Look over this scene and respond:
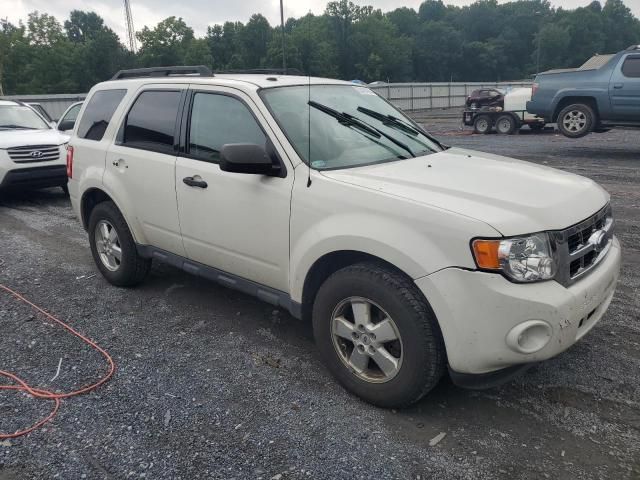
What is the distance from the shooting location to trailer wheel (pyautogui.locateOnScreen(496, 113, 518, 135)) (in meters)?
19.5

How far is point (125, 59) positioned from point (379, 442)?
7497 centimetres

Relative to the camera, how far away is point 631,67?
1195cm

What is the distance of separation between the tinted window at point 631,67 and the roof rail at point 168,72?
1099 centimetres

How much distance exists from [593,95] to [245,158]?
11.7 meters

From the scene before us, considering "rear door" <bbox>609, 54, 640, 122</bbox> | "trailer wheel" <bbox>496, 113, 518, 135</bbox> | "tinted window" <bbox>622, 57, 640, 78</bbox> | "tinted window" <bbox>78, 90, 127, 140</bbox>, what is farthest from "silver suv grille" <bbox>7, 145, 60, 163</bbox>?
"trailer wheel" <bbox>496, 113, 518, 135</bbox>

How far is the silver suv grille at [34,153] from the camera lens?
28.7ft

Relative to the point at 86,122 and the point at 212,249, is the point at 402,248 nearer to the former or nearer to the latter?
the point at 212,249

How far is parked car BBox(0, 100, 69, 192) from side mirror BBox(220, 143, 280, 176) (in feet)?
23.1

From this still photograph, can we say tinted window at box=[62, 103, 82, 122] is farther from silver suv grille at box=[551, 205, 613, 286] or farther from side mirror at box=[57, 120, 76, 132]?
silver suv grille at box=[551, 205, 613, 286]

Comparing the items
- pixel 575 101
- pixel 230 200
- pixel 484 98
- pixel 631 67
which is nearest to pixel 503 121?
pixel 484 98

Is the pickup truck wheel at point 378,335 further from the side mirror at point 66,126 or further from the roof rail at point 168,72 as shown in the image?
the side mirror at point 66,126

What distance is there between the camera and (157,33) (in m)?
78.3

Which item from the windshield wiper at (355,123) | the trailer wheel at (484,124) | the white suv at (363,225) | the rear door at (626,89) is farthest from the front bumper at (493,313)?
the trailer wheel at (484,124)

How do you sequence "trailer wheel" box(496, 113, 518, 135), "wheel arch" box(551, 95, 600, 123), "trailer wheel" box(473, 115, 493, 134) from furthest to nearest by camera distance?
1. "trailer wheel" box(473, 115, 493, 134)
2. "trailer wheel" box(496, 113, 518, 135)
3. "wheel arch" box(551, 95, 600, 123)
